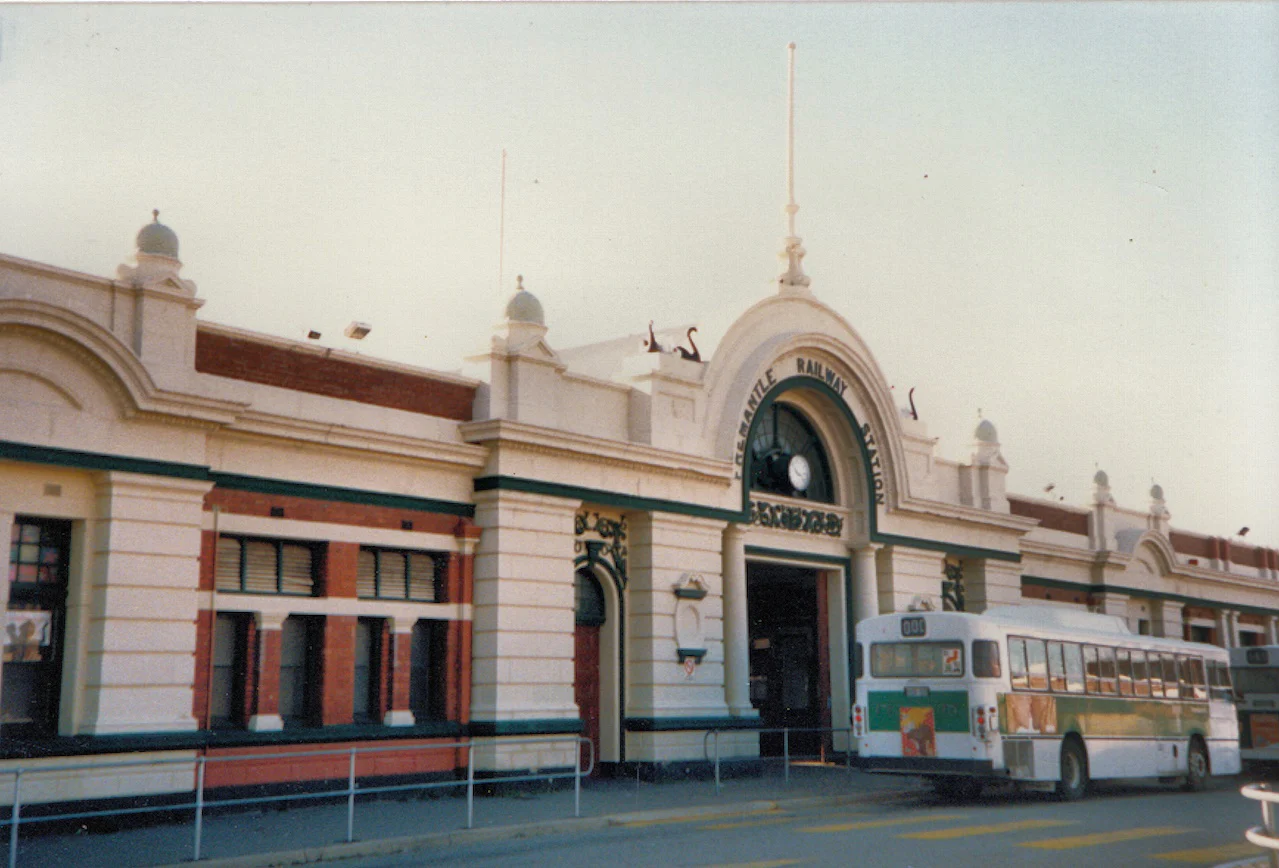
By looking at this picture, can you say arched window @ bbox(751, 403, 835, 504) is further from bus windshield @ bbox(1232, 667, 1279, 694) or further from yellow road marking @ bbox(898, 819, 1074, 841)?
yellow road marking @ bbox(898, 819, 1074, 841)

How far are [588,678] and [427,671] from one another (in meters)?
3.78

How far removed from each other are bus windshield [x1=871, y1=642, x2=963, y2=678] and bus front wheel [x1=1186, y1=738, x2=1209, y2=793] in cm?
728

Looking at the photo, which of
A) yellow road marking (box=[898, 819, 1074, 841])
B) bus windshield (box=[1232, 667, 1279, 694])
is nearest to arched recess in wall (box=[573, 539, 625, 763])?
yellow road marking (box=[898, 819, 1074, 841])

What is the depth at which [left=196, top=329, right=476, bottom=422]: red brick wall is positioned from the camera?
19.5 m

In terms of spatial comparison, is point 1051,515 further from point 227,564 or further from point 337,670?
point 227,564

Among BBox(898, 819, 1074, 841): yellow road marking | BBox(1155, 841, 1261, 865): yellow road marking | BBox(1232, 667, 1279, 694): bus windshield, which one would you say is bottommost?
BBox(1155, 841, 1261, 865): yellow road marking

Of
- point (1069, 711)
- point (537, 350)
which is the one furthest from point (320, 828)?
point (1069, 711)

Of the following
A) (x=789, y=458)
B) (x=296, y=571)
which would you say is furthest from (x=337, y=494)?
(x=789, y=458)

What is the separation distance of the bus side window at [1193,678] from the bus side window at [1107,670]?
9.61ft

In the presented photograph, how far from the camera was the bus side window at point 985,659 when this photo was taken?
2177 centimetres

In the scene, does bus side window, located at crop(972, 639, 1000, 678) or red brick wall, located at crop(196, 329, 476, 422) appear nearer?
red brick wall, located at crop(196, 329, 476, 422)

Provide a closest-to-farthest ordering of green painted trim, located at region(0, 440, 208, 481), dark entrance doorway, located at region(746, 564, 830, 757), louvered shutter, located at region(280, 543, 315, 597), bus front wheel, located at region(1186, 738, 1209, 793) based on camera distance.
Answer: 1. green painted trim, located at region(0, 440, 208, 481)
2. louvered shutter, located at region(280, 543, 315, 597)
3. bus front wheel, located at region(1186, 738, 1209, 793)
4. dark entrance doorway, located at region(746, 564, 830, 757)

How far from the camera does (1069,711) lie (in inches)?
914

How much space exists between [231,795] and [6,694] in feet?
11.0
